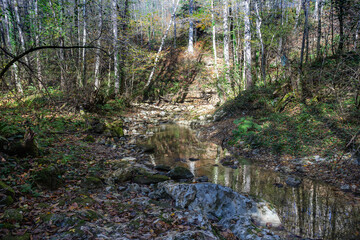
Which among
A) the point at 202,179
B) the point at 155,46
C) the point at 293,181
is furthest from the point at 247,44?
the point at 155,46

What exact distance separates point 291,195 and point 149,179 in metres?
3.62

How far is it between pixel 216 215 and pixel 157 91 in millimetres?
18103

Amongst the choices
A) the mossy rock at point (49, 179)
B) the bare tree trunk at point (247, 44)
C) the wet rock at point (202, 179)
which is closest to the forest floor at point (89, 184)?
the mossy rock at point (49, 179)

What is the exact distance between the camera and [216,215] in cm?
402

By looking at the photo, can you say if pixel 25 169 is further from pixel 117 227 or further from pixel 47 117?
pixel 47 117

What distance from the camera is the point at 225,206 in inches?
163

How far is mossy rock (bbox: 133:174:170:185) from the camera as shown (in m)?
5.47

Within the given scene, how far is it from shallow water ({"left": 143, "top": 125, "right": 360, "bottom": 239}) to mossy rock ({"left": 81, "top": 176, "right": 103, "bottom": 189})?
2876mm

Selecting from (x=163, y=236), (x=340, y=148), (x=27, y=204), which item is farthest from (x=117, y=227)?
(x=340, y=148)

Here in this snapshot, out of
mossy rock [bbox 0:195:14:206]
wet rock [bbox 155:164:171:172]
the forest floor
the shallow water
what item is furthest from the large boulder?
mossy rock [bbox 0:195:14:206]

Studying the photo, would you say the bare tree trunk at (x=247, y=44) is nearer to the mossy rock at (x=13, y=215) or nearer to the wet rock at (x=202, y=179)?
the wet rock at (x=202, y=179)

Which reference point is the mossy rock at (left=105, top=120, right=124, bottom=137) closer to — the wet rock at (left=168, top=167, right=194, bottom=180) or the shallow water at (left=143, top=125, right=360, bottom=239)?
the shallow water at (left=143, top=125, right=360, bottom=239)

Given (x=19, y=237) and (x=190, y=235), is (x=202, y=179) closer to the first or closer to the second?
(x=190, y=235)

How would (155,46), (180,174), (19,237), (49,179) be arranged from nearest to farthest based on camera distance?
(19,237) < (49,179) < (180,174) < (155,46)
